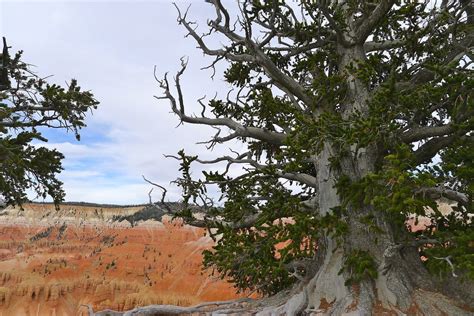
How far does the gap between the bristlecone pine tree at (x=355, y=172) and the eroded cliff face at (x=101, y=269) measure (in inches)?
68.9

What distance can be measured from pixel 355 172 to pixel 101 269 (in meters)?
20.3

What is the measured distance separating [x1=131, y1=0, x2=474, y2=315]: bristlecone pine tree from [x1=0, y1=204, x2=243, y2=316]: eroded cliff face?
1.75 metres

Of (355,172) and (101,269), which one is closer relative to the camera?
(355,172)

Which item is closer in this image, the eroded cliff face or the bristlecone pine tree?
the bristlecone pine tree

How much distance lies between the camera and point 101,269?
24688 millimetres

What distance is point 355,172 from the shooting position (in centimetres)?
859

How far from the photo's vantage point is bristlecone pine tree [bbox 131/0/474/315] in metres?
6.99

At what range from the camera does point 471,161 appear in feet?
22.4

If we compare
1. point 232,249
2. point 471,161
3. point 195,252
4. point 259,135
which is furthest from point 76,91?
point 195,252

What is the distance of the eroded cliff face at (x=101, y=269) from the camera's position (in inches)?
739

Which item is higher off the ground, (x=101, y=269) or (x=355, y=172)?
(x=355, y=172)

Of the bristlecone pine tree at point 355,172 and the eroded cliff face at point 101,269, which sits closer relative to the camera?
the bristlecone pine tree at point 355,172

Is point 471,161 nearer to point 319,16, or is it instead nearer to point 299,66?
point 319,16

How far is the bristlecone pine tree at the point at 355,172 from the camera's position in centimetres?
699
